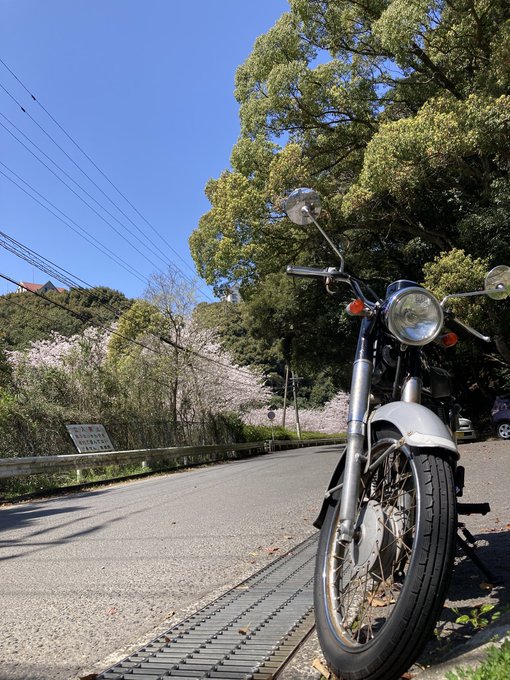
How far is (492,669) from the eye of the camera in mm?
1687

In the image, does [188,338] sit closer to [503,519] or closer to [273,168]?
[273,168]

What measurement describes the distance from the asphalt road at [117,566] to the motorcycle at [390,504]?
115 centimetres

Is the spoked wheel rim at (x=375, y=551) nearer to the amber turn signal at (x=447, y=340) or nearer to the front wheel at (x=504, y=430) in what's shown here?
the amber turn signal at (x=447, y=340)

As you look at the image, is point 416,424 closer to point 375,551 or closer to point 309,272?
point 375,551

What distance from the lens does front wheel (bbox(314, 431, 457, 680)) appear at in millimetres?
1761

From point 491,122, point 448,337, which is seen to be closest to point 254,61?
point 491,122

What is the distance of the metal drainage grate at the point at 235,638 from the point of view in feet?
7.85

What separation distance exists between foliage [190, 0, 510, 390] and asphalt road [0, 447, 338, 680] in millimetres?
9169

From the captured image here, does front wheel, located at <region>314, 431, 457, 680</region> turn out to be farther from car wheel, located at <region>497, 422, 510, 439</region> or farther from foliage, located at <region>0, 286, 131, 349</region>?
foliage, located at <region>0, 286, 131, 349</region>

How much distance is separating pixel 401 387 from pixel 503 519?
3540 millimetres

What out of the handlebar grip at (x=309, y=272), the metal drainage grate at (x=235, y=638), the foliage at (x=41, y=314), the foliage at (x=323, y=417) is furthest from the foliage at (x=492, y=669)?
the foliage at (x=323, y=417)

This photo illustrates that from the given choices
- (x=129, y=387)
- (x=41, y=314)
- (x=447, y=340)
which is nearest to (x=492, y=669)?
(x=447, y=340)

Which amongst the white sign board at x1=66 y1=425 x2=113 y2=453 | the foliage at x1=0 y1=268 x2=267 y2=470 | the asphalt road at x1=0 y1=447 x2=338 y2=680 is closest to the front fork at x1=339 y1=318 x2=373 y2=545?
the asphalt road at x1=0 y1=447 x2=338 y2=680

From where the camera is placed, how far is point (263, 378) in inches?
1916
